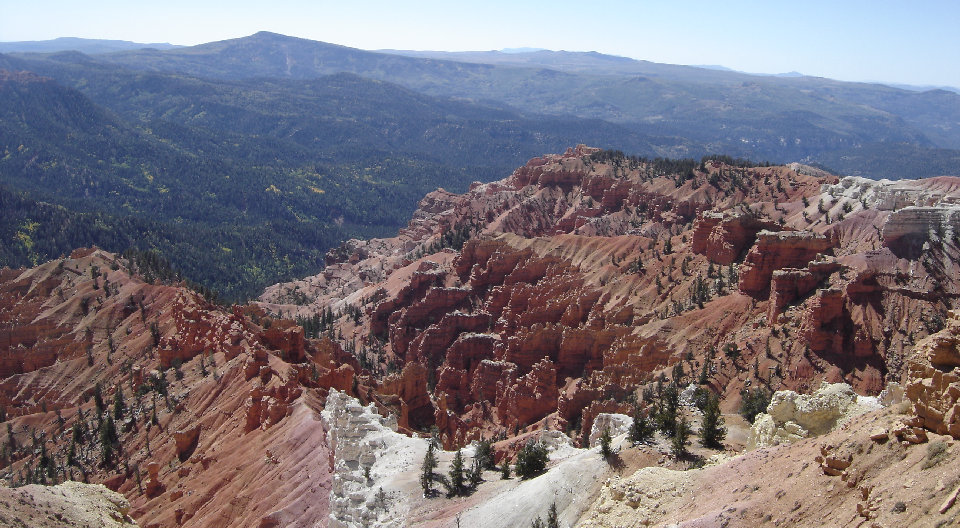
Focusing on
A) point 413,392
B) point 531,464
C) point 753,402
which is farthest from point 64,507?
point 753,402

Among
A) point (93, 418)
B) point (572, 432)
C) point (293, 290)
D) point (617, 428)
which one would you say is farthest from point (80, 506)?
point (293, 290)

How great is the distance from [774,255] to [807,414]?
39025 millimetres

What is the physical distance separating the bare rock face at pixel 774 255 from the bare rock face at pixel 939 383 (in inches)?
1878

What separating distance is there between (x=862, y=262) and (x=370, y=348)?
184ft

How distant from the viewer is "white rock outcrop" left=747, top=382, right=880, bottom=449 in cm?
3222

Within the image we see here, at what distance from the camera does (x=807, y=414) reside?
3288 cm

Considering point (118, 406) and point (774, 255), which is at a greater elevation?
point (774, 255)

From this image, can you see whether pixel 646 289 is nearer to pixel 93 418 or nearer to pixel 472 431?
Answer: pixel 472 431

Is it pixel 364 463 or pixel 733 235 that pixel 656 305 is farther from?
pixel 364 463

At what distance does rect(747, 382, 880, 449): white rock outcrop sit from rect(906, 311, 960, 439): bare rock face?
10.2 metres

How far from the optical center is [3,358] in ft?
231

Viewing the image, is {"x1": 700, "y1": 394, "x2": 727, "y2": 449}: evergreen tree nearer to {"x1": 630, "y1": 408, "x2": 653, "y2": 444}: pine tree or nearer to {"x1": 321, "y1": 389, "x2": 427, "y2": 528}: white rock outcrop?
{"x1": 630, "y1": 408, "x2": 653, "y2": 444}: pine tree

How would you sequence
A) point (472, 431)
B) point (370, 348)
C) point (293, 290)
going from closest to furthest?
point (472, 431) < point (370, 348) < point (293, 290)

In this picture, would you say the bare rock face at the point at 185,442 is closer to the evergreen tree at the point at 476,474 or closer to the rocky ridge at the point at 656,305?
the rocky ridge at the point at 656,305
